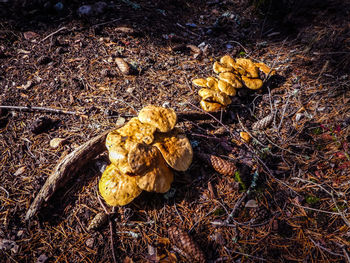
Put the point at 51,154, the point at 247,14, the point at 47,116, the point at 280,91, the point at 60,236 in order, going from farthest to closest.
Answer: the point at 247,14, the point at 280,91, the point at 47,116, the point at 51,154, the point at 60,236

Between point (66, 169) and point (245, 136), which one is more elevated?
point (66, 169)

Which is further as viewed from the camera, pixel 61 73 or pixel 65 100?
pixel 61 73

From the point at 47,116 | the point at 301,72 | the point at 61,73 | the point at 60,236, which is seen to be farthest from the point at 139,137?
the point at 301,72

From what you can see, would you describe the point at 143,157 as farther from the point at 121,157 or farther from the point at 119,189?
the point at 119,189

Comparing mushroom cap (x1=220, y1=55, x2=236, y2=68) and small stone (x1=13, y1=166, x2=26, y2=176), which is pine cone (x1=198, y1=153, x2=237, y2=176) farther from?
small stone (x1=13, y1=166, x2=26, y2=176)

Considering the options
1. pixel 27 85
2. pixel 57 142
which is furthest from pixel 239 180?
pixel 27 85

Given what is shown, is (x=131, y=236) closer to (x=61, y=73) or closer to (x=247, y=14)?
(x=61, y=73)

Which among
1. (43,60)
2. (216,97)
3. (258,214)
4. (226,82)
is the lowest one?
(258,214)
